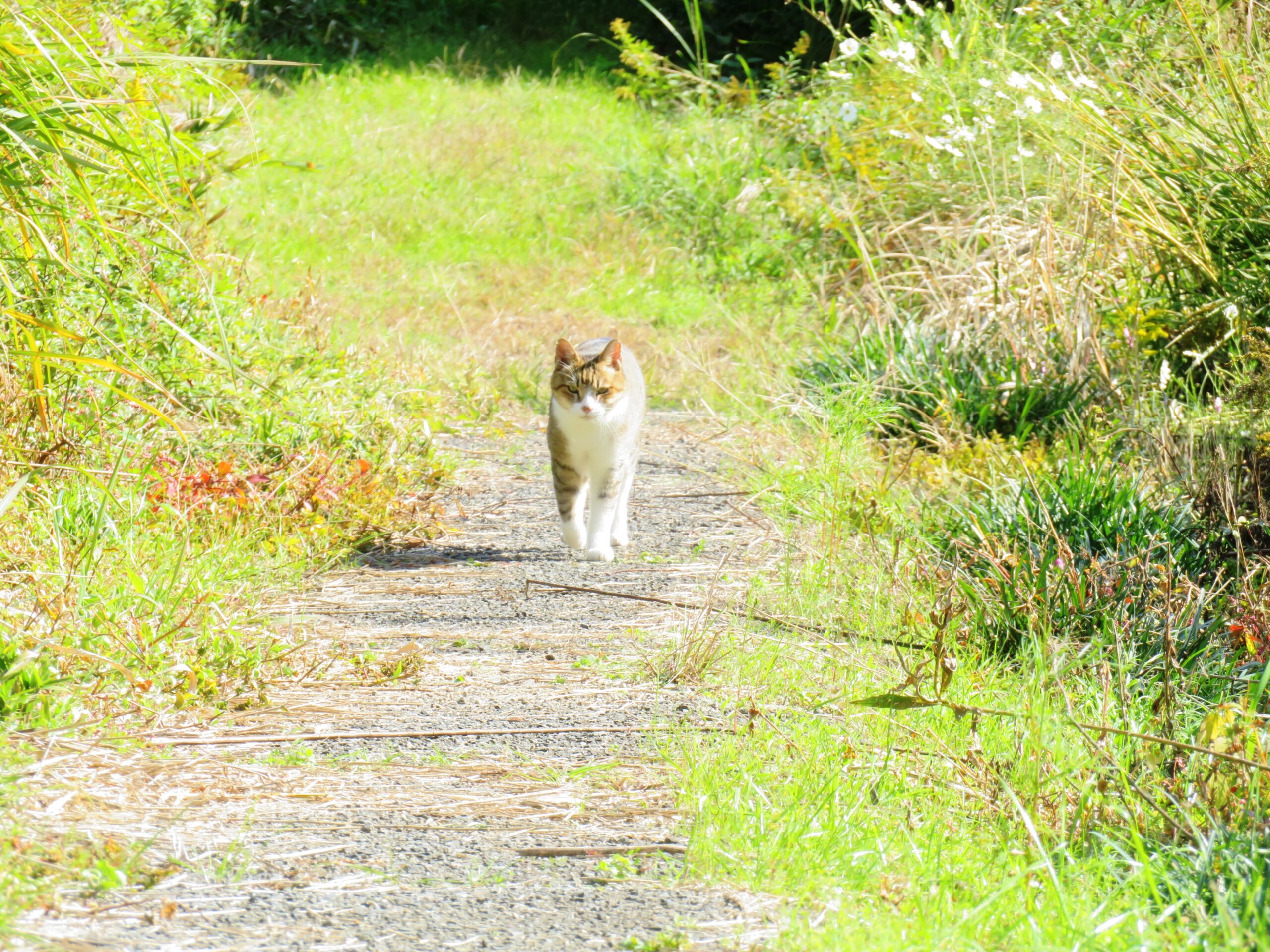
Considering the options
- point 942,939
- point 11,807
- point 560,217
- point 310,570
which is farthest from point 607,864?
point 560,217

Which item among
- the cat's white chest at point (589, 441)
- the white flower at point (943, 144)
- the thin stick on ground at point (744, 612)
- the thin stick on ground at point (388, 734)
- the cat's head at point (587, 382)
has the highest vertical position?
the white flower at point (943, 144)

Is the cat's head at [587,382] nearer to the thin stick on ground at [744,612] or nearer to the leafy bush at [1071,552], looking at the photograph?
the thin stick on ground at [744,612]

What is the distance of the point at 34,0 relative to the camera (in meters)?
3.80

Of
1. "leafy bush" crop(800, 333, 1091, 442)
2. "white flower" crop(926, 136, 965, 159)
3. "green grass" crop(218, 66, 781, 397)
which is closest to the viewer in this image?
"leafy bush" crop(800, 333, 1091, 442)

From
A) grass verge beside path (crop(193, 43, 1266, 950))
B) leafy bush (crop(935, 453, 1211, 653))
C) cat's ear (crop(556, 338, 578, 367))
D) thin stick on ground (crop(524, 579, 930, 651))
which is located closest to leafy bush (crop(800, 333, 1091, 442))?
grass verge beside path (crop(193, 43, 1266, 950))

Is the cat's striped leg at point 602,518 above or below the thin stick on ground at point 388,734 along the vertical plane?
below

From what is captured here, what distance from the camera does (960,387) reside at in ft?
21.5

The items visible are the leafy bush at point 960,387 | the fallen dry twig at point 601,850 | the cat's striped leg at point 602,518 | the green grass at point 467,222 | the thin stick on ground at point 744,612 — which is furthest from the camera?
the green grass at point 467,222

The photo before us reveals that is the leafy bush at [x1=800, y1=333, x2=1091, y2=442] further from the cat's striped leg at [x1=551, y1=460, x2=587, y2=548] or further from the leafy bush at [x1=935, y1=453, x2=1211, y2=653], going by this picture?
the cat's striped leg at [x1=551, y1=460, x2=587, y2=548]

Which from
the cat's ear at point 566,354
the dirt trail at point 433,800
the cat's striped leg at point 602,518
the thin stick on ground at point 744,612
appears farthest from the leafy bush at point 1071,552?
the cat's ear at point 566,354

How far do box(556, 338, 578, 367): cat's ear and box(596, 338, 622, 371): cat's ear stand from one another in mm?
91

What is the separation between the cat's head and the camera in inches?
201

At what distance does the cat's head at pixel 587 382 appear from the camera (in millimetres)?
5098

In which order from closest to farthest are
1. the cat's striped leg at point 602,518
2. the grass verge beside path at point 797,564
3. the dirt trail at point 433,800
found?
the dirt trail at point 433,800
the grass verge beside path at point 797,564
the cat's striped leg at point 602,518
